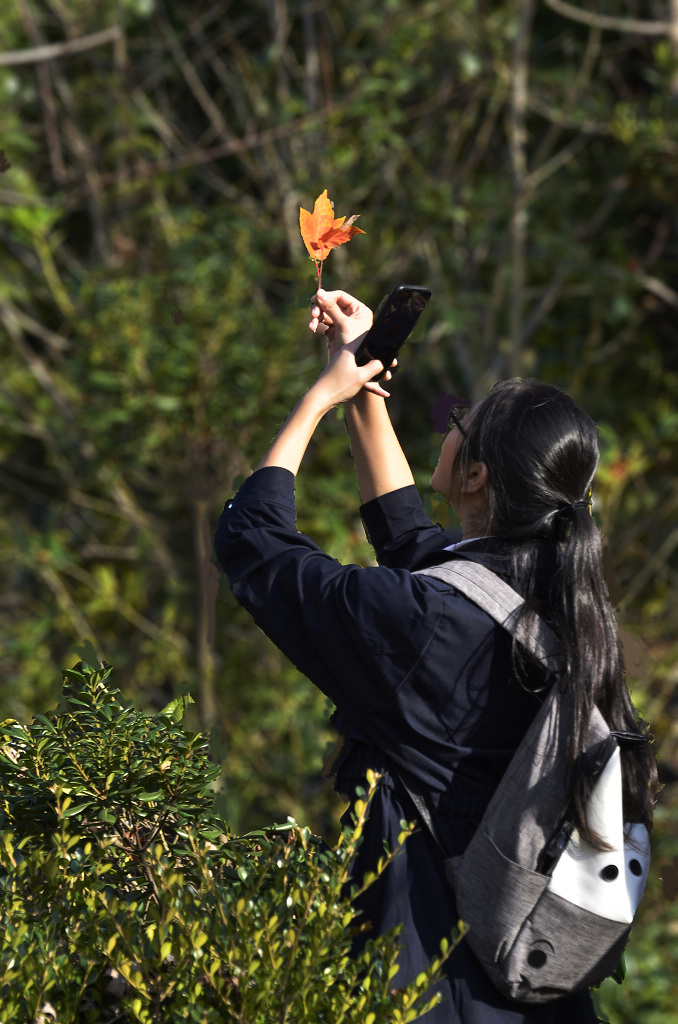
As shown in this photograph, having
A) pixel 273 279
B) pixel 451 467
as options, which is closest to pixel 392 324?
pixel 451 467

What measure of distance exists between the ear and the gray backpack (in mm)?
252

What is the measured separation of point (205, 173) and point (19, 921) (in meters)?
4.54

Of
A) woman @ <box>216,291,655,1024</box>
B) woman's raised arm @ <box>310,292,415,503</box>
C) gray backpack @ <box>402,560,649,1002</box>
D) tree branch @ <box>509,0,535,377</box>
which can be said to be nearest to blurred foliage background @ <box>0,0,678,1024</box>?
tree branch @ <box>509,0,535,377</box>

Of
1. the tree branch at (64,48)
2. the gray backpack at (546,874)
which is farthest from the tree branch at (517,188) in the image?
the gray backpack at (546,874)

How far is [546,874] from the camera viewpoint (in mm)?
1260

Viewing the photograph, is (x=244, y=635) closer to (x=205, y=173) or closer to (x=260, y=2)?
(x=205, y=173)

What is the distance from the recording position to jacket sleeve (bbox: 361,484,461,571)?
1.67m

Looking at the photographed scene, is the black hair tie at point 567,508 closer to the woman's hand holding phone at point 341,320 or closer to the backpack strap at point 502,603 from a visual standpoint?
the backpack strap at point 502,603

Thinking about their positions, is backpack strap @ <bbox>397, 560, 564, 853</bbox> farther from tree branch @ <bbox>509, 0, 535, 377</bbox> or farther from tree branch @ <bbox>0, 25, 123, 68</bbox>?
tree branch @ <bbox>0, 25, 123, 68</bbox>

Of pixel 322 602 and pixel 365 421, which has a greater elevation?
pixel 365 421

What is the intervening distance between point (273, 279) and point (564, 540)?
4.16 m

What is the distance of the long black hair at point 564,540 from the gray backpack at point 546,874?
0.02 meters

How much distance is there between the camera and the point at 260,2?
5.06 metres

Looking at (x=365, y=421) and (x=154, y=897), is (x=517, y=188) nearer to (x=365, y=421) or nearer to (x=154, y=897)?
(x=365, y=421)
